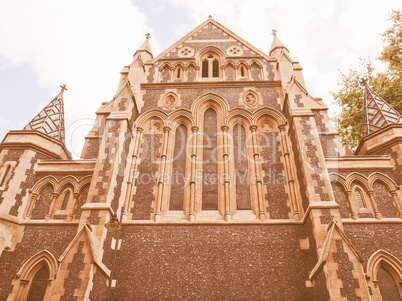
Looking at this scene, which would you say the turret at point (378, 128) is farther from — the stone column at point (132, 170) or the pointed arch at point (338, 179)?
the stone column at point (132, 170)

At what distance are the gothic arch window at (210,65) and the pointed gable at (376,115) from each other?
6877mm

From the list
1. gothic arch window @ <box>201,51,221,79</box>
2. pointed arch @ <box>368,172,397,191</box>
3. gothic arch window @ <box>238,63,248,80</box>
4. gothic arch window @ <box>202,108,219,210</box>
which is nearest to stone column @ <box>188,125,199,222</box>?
gothic arch window @ <box>202,108,219,210</box>

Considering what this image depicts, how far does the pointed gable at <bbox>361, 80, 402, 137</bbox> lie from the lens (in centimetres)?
1269

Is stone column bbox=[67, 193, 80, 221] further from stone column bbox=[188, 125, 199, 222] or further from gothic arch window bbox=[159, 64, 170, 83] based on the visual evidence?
gothic arch window bbox=[159, 64, 170, 83]

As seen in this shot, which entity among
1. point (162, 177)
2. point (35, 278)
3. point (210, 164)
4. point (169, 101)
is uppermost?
point (169, 101)

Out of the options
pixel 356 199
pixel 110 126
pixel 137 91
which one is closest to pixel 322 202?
pixel 356 199

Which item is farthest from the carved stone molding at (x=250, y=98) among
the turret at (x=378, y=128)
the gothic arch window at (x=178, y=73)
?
the turret at (x=378, y=128)

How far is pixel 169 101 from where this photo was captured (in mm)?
13125

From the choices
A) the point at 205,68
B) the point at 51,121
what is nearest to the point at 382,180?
the point at 205,68

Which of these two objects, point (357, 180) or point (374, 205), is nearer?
point (374, 205)

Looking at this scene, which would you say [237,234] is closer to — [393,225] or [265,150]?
[265,150]

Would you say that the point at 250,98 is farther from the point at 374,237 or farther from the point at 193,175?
the point at 374,237

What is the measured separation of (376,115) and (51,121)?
14.2 metres

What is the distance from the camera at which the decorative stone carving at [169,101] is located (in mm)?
12883
